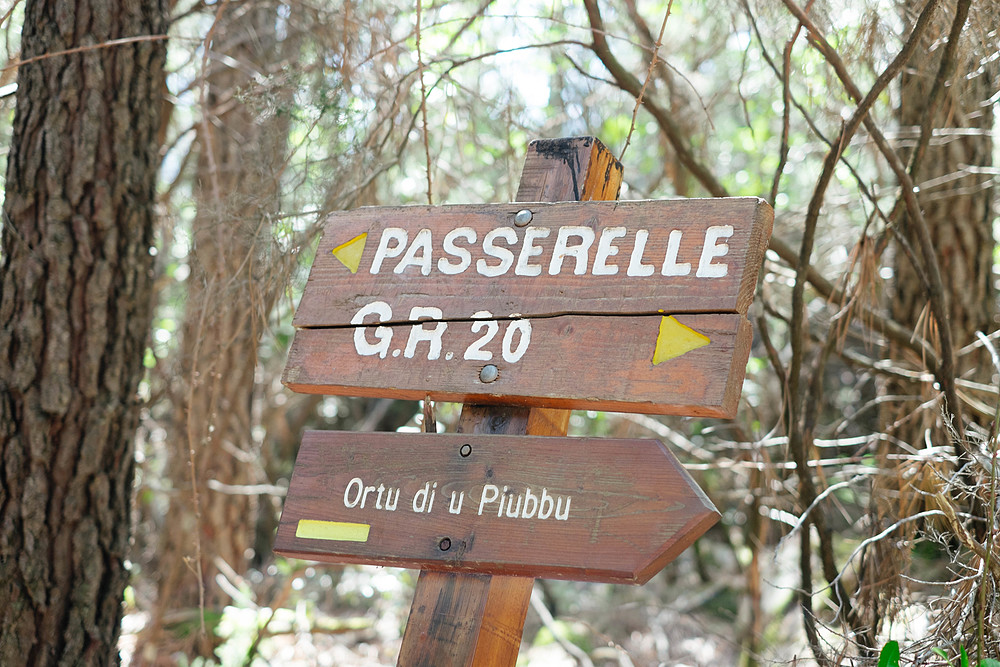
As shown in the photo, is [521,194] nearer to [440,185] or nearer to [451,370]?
[451,370]

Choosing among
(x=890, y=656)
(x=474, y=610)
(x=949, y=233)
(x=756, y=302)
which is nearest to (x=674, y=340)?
(x=474, y=610)

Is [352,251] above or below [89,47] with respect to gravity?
below

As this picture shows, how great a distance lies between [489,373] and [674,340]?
0.32 metres

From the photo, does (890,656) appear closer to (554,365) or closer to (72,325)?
(554,365)

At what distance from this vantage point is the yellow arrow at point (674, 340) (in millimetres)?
1345

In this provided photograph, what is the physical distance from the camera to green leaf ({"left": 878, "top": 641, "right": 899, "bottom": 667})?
1431 mm

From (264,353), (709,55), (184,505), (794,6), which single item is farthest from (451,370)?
(264,353)

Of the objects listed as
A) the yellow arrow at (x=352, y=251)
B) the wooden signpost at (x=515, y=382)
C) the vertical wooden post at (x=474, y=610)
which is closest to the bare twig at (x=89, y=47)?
the yellow arrow at (x=352, y=251)

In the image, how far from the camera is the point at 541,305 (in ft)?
4.82

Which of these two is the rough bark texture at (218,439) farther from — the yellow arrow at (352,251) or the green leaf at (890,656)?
the green leaf at (890,656)

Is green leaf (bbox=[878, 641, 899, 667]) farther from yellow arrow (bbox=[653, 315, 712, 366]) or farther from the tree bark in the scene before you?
the tree bark

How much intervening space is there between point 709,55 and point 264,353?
3209 mm

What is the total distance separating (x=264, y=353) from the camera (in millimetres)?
5352

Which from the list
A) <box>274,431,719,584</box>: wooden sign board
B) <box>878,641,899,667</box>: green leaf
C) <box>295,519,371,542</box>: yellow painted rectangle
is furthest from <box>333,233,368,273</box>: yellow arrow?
<box>878,641,899,667</box>: green leaf
